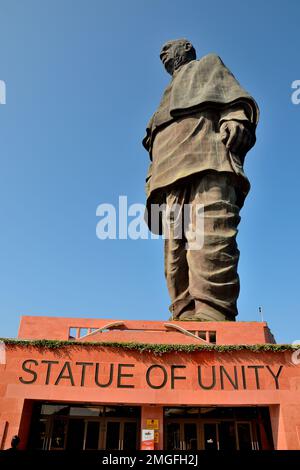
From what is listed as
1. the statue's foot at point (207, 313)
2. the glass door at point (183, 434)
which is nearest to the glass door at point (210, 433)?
the glass door at point (183, 434)

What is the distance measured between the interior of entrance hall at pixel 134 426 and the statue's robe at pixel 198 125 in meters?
5.47

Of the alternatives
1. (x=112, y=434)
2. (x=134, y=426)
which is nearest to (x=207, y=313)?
(x=134, y=426)

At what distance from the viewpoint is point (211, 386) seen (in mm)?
7121

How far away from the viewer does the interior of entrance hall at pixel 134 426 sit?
7.52 metres

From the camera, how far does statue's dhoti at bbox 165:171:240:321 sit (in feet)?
31.9

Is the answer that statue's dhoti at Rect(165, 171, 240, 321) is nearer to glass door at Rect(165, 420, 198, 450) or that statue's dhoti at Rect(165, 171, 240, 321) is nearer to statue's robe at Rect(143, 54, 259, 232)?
statue's robe at Rect(143, 54, 259, 232)

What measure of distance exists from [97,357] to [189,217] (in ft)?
15.1

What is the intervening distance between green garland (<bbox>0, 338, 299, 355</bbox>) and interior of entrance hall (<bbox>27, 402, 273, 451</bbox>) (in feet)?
3.29

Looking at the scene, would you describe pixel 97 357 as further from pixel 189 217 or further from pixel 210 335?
pixel 189 217

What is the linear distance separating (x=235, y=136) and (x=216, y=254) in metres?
3.02

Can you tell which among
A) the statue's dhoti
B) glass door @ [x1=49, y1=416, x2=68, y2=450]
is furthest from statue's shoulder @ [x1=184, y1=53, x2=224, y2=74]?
glass door @ [x1=49, y1=416, x2=68, y2=450]

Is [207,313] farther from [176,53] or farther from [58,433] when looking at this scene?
[176,53]

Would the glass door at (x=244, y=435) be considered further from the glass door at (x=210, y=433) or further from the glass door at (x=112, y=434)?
the glass door at (x=112, y=434)
